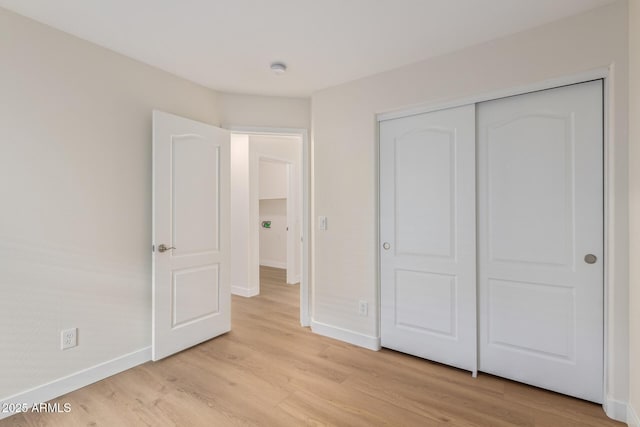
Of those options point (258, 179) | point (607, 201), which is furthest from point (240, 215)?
point (607, 201)

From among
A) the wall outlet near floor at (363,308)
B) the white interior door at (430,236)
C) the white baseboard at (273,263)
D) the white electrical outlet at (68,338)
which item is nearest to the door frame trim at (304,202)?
the wall outlet near floor at (363,308)

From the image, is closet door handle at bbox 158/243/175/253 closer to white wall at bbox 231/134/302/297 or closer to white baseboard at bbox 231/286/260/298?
white wall at bbox 231/134/302/297

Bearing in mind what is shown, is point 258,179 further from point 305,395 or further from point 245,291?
point 305,395

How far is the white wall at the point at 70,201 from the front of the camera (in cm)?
186

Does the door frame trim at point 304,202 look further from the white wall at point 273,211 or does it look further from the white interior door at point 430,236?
the white wall at point 273,211

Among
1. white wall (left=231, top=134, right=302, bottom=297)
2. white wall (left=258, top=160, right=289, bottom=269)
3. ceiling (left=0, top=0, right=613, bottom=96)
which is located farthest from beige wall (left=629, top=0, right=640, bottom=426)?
white wall (left=258, top=160, right=289, bottom=269)

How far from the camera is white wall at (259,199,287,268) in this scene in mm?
6617

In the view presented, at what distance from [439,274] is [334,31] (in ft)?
6.34

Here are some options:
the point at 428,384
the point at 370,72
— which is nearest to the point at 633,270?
the point at 428,384

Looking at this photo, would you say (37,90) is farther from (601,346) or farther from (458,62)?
(601,346)

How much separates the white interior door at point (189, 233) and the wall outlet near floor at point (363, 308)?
1.31 meters

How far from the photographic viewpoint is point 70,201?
2102 mm

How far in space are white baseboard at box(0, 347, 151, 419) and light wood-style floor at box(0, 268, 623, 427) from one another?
0.06m

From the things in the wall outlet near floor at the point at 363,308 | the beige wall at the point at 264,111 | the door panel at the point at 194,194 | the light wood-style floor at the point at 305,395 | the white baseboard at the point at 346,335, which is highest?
the beige wall at the point at 264,111
